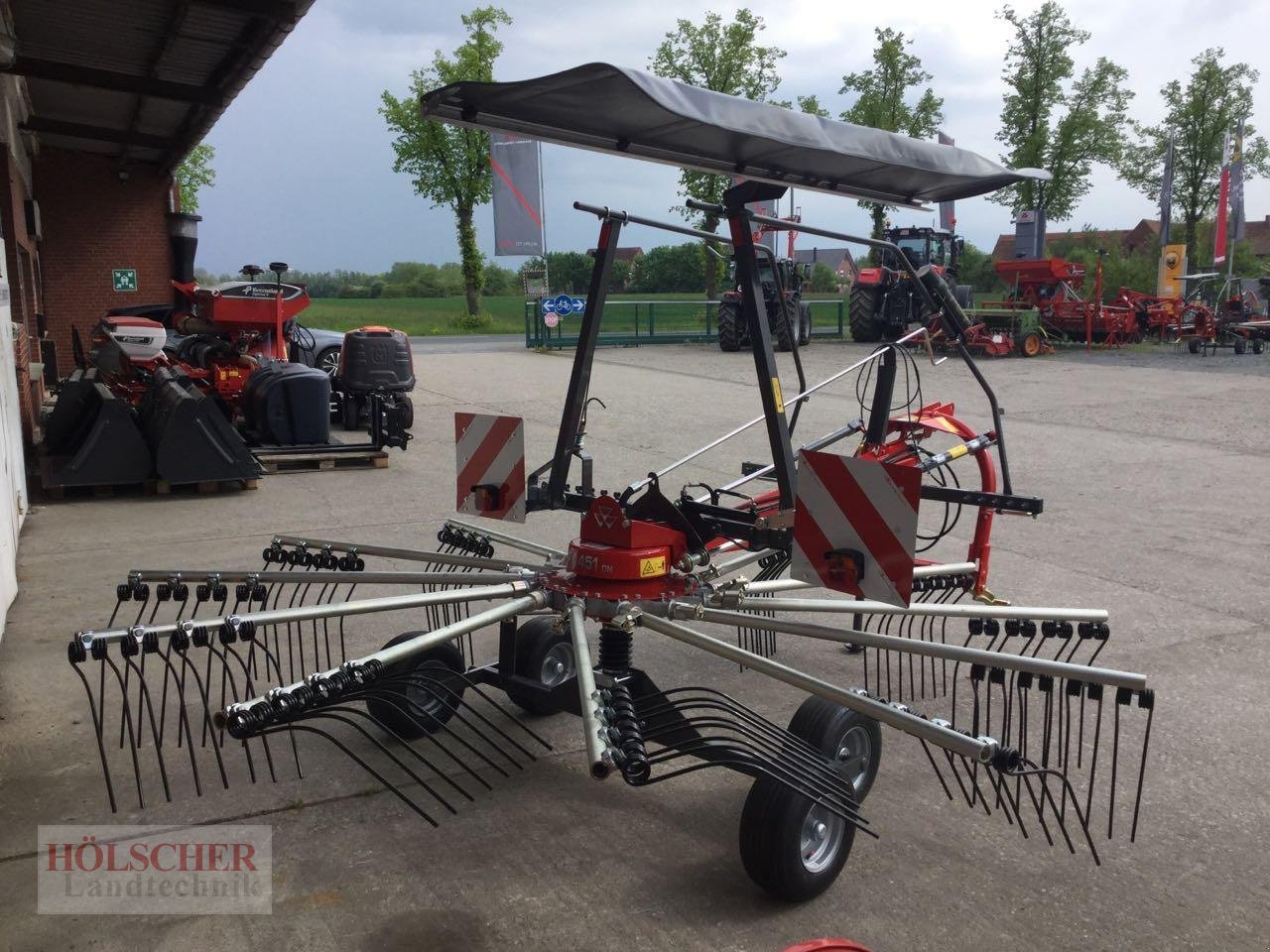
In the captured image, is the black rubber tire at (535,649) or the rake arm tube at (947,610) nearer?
the rake arm tube at (947,610)

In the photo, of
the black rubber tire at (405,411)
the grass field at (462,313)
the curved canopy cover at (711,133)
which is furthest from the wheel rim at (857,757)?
the grass field at (462,313)

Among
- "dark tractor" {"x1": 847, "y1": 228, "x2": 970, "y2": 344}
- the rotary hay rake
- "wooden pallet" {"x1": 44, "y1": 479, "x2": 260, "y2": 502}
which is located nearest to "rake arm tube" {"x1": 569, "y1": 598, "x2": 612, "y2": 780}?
the rotary hay rake

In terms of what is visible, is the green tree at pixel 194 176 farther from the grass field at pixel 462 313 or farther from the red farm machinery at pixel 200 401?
the red farm machinery at pixel 200 401

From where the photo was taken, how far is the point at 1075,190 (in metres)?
34.7

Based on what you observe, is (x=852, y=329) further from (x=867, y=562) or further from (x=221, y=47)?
(x=867, y=562)

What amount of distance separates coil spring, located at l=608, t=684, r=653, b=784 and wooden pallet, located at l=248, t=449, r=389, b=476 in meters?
7.24

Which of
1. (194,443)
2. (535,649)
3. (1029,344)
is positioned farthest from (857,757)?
(1029,344)

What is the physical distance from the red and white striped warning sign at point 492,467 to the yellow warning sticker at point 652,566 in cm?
82

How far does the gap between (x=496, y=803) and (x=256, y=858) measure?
0.75 metres

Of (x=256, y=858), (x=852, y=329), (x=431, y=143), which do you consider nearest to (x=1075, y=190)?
(x=852, y=329)

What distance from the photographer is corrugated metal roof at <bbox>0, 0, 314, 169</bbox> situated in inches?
368

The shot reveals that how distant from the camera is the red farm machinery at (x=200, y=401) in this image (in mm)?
8188

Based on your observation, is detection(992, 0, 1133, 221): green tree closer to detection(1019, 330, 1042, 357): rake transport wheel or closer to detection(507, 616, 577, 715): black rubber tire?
detection(1019, 330, 1042, 357): rake transport wheel

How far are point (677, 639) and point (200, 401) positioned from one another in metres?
5.81
